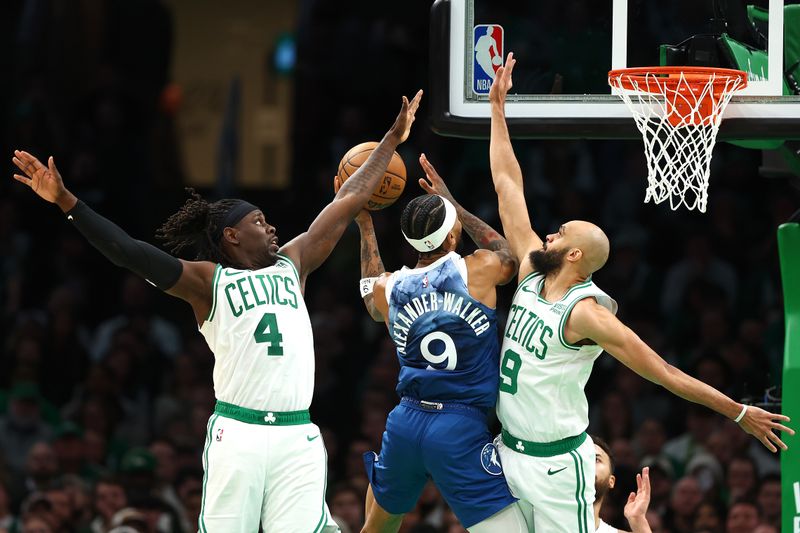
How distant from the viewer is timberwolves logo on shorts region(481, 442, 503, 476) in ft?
21.8

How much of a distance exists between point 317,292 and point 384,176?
5.86 meters

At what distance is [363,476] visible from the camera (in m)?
11.0

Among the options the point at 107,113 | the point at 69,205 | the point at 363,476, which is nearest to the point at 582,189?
the point at 363,476

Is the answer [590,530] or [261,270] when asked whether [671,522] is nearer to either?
[590,530]

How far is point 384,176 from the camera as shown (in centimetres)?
739

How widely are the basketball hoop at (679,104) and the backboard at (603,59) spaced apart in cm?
10

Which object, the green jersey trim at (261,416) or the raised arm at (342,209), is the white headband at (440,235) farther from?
the green jersey trim at (261,416)

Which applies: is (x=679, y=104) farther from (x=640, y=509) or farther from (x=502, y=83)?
(x=640, y=509)

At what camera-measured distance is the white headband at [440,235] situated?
6.79m

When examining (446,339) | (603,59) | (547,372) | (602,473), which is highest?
(603,59)

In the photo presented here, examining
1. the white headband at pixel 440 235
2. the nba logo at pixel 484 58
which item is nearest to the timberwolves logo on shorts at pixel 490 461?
the white headband at pixel 440 235

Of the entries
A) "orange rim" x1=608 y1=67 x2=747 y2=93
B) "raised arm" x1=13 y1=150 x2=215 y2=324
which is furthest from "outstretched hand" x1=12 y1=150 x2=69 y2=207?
"orange rim" x1=608 y1=67 x2=747 y2=93

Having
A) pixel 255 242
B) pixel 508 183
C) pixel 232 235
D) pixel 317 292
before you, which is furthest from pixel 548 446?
pixel 317 292

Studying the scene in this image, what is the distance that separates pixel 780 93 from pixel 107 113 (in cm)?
834
